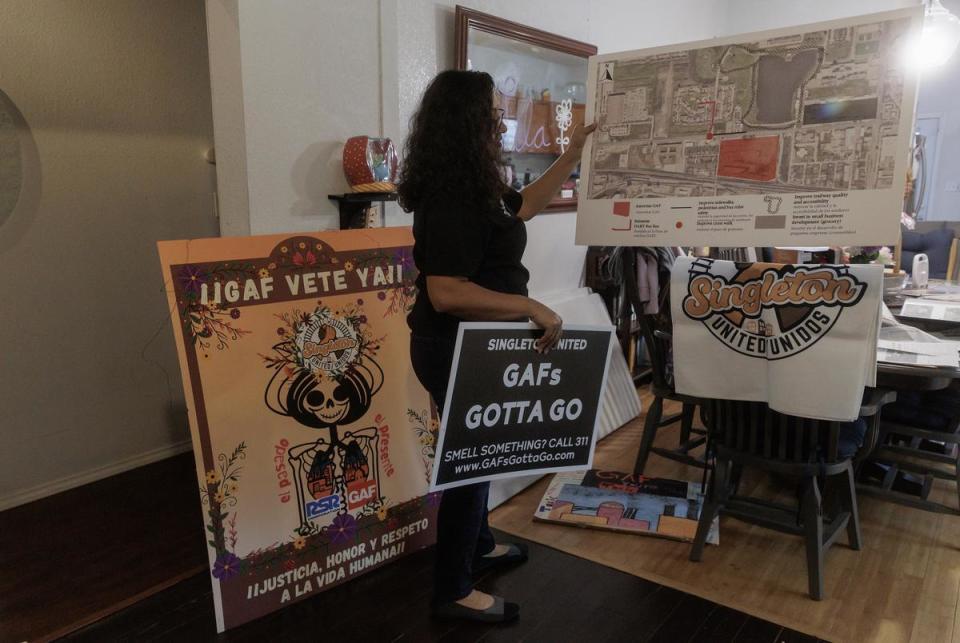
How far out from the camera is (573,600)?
2039 mm

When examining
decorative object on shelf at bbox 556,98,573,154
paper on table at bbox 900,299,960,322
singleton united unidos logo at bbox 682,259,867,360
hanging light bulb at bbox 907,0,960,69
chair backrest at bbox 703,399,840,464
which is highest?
hanging light bulb at bbox 907,0,960,69

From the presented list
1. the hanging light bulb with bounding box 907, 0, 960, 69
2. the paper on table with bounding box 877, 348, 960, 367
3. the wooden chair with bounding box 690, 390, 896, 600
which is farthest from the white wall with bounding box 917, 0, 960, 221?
the wooden chair with bounding box 690, 390, 896, 600

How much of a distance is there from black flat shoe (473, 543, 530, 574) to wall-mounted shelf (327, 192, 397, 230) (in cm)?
120

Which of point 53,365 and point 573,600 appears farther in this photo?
point 53,365

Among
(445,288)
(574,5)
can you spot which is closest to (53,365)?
(445,288)

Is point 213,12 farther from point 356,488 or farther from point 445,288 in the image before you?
point 356,488

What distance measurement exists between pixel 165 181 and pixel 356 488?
178 cm

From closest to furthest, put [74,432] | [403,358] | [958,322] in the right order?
[403,358], [958,322], [74,432]

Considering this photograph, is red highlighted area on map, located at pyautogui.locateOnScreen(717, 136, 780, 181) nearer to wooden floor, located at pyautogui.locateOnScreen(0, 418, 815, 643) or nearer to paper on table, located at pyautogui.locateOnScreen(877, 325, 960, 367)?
paper on table, located at pyautogui.locateOnScreen(877, 325, 960, 367)

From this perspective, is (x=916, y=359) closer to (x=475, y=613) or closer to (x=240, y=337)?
(x=475, y=613)

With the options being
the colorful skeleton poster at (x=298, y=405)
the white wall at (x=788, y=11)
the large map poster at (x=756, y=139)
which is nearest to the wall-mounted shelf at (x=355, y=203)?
the colorful skeleton poster at (x=298, y=405)

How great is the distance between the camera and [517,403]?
5.85ft

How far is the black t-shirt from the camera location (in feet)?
5.14

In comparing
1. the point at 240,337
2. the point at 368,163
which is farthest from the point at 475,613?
the point at 368,163
